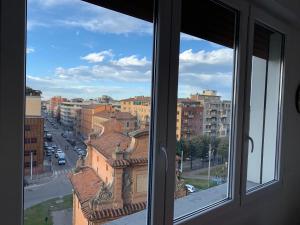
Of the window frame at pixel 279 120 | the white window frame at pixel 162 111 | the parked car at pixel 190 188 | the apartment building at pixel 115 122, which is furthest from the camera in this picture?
the window frame at pixel 279 120

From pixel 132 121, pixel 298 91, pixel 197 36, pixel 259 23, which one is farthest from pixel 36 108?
pixel 298 91

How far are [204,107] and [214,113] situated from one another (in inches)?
5.7

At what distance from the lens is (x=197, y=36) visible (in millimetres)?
1777

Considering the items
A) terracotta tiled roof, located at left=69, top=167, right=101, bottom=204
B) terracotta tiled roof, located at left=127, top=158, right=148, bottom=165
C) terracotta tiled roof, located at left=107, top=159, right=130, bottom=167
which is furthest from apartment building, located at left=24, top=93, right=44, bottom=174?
terracotta tiled roof, located at left=127, top=158, right=148, bottom=165

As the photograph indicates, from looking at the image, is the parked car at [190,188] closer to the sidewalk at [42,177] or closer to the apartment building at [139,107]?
the apartment building at [139,107]

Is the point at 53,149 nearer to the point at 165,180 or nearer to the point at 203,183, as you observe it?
the point at 165,180

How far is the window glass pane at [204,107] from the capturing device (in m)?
1.70

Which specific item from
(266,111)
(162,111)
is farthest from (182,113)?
(266,111)

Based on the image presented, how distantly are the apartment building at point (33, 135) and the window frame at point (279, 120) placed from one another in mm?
1573

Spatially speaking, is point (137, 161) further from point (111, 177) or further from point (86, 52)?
point (86, 52)

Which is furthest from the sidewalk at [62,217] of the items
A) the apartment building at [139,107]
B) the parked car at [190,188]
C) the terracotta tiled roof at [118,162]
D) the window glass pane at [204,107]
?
the parked car at [190,188]

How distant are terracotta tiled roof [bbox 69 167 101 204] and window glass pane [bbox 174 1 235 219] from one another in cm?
56

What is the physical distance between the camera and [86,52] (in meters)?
1.20

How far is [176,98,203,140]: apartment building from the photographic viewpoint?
1657 millimetres
